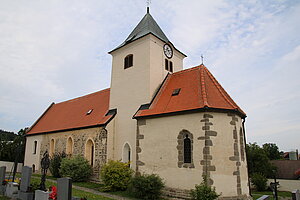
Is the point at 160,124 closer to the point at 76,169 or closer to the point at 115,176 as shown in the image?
the point at 115,176

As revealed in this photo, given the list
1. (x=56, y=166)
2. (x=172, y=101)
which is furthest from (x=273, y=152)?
(x=56, y=166)

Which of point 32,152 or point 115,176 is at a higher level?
point 32,152

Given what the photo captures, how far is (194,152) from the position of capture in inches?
442

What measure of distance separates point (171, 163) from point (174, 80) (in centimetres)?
577

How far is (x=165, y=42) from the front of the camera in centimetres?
1677

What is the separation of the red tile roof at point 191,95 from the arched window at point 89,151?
5356mm

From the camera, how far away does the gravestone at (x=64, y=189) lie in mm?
7797

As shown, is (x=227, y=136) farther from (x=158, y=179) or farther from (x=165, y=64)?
(x=165, y=64)

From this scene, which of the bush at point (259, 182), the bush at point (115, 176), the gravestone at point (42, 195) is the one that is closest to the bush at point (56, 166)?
the bush at point (115, 176)

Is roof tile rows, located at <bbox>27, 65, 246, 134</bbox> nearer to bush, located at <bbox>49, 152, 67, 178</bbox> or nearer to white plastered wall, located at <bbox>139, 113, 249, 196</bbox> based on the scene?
white plastered wall, located at <bbox>139, 113, 249, 196</bbox>

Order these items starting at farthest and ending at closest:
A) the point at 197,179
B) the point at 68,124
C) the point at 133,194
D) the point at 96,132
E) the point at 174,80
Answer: the point at 68,124, the point at 96,132, the point at 174,80, the point at 133,194, the point at 197,179

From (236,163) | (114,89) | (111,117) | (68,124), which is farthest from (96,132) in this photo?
(236,163)

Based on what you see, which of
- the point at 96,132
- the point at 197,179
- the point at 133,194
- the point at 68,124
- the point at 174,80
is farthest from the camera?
the point at 68,124

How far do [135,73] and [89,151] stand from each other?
6.82 meters
